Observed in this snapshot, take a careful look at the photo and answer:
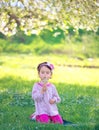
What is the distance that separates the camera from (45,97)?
9062 mm

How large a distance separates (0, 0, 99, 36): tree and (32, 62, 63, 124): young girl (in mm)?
4555

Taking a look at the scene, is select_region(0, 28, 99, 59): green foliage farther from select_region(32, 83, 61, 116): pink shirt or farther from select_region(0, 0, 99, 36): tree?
select_region(32, 83, 61, 116): pink shirt

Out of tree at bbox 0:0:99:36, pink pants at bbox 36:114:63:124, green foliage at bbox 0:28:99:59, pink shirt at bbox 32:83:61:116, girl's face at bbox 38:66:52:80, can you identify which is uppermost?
green foliage at bbox 0:28:99:59

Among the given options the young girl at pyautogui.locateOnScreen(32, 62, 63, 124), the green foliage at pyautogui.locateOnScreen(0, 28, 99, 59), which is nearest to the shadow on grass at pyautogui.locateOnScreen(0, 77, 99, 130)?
the young girl at pyautogui.locateOnScreen(32, 62, 63, 124)

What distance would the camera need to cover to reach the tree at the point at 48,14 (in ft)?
44.3

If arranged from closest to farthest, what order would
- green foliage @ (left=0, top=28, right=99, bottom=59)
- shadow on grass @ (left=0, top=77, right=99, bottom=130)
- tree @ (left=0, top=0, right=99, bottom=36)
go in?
shadow on grass @ (left=0, top=77, right=99, bottom=130)
tree @ (left=0, top=0, right=99, bottom=36)
green foliage @ (left=0, top=28, right=99, bottom=59)

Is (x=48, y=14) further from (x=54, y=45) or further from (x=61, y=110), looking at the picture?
(x=54, y=45)

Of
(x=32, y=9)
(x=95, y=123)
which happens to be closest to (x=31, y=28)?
(x=32, y=9)

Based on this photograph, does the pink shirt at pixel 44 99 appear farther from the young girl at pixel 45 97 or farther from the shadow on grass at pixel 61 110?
the shadow on grass at pixel 61 110

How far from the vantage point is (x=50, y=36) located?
136 ft

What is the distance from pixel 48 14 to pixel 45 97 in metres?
7.64

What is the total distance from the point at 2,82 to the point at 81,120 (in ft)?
27.3

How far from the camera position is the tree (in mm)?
13500

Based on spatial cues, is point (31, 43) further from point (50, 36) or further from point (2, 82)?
point (2, 82)
